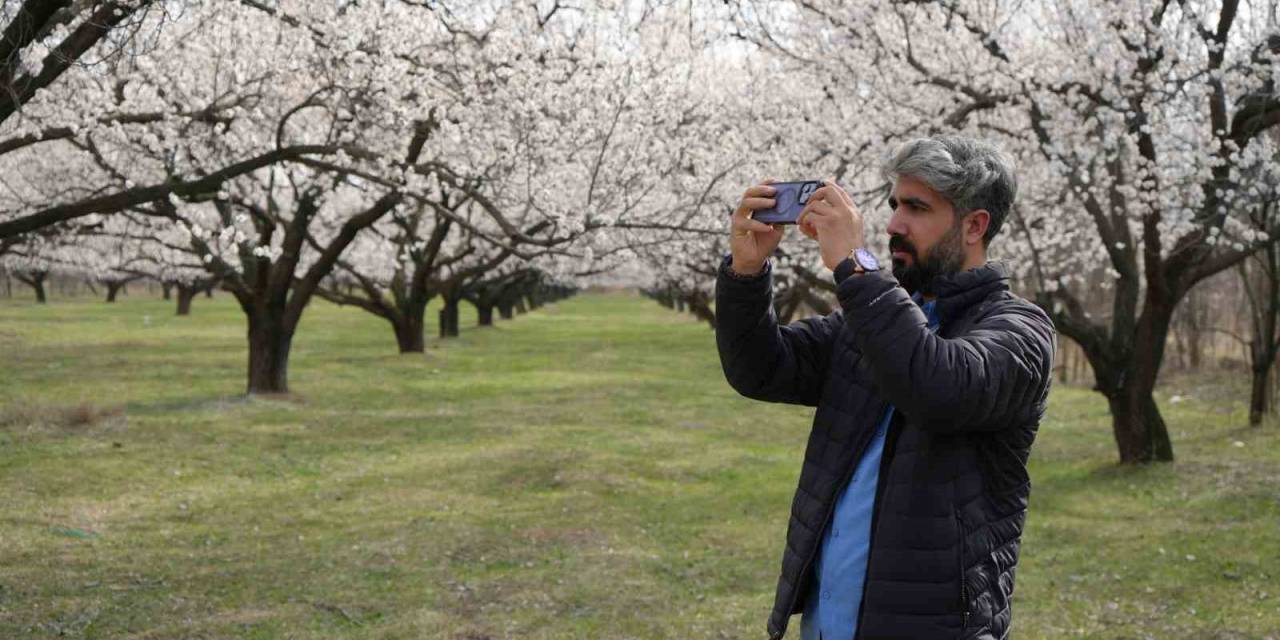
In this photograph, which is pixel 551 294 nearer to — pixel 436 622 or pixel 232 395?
pixel 232 395

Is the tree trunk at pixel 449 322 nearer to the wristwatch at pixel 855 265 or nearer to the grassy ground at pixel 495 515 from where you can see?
the grassy ground at pixel 495 515

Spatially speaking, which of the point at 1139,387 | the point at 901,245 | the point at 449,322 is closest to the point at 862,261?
the point at 901,245

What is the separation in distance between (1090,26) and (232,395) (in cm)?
1520

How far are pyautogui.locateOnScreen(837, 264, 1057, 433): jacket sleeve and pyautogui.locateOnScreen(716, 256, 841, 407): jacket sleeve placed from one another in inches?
16.6

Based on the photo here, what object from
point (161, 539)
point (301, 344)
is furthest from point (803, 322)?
point (301, 344)

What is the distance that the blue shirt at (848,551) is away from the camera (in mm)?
2705

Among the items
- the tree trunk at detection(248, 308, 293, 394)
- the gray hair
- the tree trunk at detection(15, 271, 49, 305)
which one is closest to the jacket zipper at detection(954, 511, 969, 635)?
the gray hair

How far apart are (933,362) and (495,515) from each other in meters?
9.81

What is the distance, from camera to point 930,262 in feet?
9.04

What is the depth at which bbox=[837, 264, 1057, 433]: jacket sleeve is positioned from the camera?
7.99ft

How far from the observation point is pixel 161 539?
10.3 meters

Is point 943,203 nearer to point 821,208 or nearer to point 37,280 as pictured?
point 821,208

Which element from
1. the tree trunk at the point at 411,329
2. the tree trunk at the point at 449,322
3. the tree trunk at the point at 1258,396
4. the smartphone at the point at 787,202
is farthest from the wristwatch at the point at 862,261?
the tree trunk at the point at 449,322

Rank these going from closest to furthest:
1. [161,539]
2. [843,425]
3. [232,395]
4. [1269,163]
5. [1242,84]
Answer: [843,425]
[161,539]
[1269,163]
[1242,84]
[232,395]
